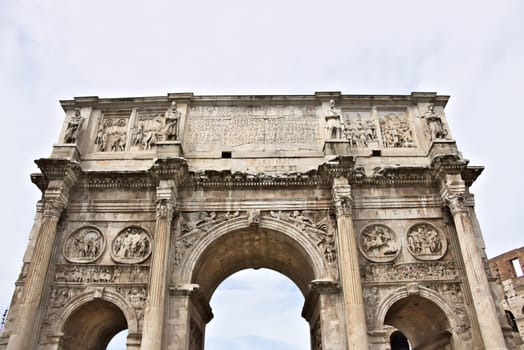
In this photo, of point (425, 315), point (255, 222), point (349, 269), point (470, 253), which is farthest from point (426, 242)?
point (255, 222)

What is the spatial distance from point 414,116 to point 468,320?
5921 mm

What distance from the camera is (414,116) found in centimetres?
1301

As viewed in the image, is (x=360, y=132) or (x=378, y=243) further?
(x=360, y=132)

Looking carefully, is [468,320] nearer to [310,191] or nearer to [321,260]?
[321,260]

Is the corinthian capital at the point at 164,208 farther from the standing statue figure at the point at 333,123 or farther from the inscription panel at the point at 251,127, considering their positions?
the standing statue figure at the point at 333,123

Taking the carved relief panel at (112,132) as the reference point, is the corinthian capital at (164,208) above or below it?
below

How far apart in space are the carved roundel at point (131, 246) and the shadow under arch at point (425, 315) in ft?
19.0

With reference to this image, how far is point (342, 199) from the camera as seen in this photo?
10.7 m

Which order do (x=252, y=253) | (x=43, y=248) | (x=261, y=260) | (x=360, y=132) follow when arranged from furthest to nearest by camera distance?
(x=261, y=260), (x=360, y=132), (x=252, y=253), (x=43, y=248)

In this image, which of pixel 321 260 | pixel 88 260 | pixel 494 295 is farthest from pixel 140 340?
pixel 494 295

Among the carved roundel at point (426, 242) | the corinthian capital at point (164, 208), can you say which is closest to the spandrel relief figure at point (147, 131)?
the corinthian capital at point (164, 208)

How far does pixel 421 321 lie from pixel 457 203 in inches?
129

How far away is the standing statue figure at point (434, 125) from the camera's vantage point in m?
11.9

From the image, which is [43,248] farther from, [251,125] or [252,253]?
[251,125]
